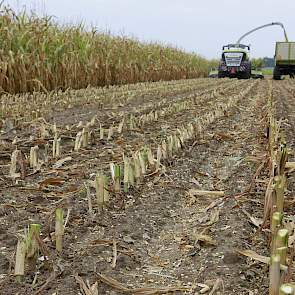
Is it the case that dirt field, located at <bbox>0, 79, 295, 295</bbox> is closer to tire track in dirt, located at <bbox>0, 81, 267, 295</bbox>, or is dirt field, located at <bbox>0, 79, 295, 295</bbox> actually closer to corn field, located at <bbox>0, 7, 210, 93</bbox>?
tire track in dirt, located at <bbox>0, 81, 267, 295</bbox>

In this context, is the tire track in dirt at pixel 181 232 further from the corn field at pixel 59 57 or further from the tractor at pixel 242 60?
the tractor at pixel 242 60

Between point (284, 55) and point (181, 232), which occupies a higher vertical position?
point (284, 55)

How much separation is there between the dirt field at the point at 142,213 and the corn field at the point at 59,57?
3125 millimetres

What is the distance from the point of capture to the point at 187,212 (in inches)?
101

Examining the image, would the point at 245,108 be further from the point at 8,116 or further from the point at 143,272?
the point at 143,272

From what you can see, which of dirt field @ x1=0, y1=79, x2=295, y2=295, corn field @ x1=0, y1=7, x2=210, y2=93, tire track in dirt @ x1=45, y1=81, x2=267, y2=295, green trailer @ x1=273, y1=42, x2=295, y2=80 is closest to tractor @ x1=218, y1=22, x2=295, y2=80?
green trailer @ x1=273, y1=42, x2=295, y2=80

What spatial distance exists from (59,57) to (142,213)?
689 cm

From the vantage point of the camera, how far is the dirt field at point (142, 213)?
1.77 meters

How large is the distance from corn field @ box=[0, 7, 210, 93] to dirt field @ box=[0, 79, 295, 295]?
123 inches

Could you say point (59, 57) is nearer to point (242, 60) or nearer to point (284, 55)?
point (242, 60)

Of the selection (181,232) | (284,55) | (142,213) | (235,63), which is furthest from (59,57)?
(284,55)

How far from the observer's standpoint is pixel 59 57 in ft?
29.2

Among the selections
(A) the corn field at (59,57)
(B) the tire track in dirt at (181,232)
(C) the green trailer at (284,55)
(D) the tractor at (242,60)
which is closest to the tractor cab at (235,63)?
(D) the tractor at (242,60)

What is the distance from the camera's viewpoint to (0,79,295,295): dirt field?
1.77 meters
